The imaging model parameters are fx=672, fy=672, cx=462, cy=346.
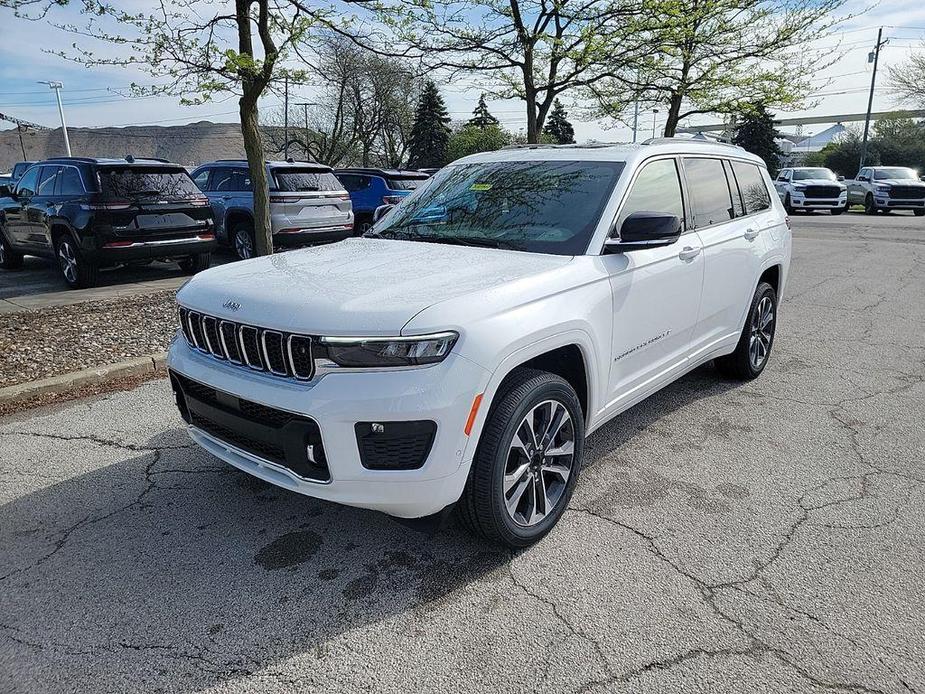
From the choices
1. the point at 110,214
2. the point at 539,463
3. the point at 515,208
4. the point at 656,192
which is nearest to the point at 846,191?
the point at 110,214

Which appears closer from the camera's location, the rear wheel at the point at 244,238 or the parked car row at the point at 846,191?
the rear wheel at the point at 244,238

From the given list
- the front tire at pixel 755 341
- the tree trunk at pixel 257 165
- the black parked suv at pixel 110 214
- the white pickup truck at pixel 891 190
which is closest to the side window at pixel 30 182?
the black parked suv at pixel 110 214

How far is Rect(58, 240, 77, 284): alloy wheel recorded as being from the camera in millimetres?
9234

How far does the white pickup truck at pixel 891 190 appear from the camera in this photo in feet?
80.5

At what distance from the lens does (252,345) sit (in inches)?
109

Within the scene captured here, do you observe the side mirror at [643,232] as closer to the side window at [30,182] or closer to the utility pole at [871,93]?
the side window at [30,182]

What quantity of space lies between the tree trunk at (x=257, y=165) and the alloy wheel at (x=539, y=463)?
6456mm

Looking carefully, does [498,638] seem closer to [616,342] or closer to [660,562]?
[660,562]

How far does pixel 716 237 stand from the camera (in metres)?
4.39

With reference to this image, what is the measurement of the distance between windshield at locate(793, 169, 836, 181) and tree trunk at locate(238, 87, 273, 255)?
76.2ft

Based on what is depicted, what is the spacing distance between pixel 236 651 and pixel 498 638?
0.94 metres

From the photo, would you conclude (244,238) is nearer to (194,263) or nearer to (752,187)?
(194,263)

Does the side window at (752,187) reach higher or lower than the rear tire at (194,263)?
higher

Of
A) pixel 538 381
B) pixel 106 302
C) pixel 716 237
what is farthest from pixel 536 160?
pixel 106 302
